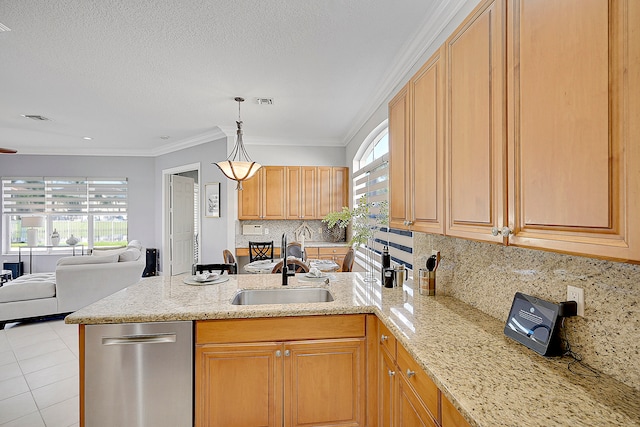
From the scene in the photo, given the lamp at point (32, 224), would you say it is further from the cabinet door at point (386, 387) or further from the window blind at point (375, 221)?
the cabinet door at point (386, 387)

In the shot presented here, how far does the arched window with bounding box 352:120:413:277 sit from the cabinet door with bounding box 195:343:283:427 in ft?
4.89

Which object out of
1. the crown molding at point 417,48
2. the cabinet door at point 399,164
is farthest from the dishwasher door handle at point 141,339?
the crown molding at point 417,48

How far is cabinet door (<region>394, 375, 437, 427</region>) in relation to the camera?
48.1 inches

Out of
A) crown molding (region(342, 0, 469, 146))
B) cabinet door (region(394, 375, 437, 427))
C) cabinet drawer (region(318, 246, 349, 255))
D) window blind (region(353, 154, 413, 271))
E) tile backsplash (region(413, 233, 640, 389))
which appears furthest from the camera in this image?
cabinet drawer (region(318, 246, 349, 255))

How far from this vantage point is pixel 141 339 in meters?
1.77

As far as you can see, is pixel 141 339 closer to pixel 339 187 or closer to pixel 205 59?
pixel 205 59

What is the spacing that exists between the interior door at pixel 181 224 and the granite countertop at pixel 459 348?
4564mm

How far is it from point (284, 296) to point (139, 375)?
3.25 ft

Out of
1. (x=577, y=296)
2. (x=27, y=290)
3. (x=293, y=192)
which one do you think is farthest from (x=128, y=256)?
(x=577, y=296)

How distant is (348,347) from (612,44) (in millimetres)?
1740

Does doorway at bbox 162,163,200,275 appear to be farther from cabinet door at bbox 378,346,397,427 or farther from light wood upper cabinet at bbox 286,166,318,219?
Result: cabinet door at bbox 378,346,397,427

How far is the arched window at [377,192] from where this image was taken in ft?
10.6

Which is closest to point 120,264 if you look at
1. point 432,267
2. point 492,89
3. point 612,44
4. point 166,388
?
point 166,388

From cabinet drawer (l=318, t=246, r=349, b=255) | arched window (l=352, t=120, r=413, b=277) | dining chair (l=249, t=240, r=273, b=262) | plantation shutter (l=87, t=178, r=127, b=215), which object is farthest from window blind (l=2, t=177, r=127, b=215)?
arched window (l=352, t=120, r=413, b=277)
